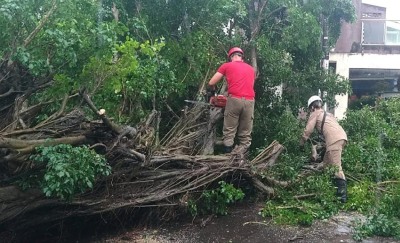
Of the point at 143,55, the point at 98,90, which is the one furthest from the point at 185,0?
the point at 98,90

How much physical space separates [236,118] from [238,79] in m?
0.54

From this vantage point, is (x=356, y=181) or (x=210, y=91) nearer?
(x=356, y=181)

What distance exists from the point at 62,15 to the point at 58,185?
1.93 meters

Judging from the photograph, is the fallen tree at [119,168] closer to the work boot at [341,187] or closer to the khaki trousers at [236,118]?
the khaki trousers at [236,118]

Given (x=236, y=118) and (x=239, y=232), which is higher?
(x=236, y=118)

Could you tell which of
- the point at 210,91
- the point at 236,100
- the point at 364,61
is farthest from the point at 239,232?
the point at 364,61

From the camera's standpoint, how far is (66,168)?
512 cm

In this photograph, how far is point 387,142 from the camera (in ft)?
29.8

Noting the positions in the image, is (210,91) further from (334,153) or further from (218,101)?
(334,153)

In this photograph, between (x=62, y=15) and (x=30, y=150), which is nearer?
(x=30, y=150)

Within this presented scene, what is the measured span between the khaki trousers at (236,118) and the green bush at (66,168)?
2426 millimetres

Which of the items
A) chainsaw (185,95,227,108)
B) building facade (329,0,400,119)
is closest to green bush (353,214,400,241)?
chainsaw (185,95,227,108)

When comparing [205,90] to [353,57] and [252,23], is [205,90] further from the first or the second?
[353,57]

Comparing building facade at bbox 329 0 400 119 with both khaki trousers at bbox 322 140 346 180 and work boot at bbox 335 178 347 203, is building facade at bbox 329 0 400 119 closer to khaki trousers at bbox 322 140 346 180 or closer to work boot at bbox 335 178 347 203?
khaki trousers at bbox 322 140 346 180
